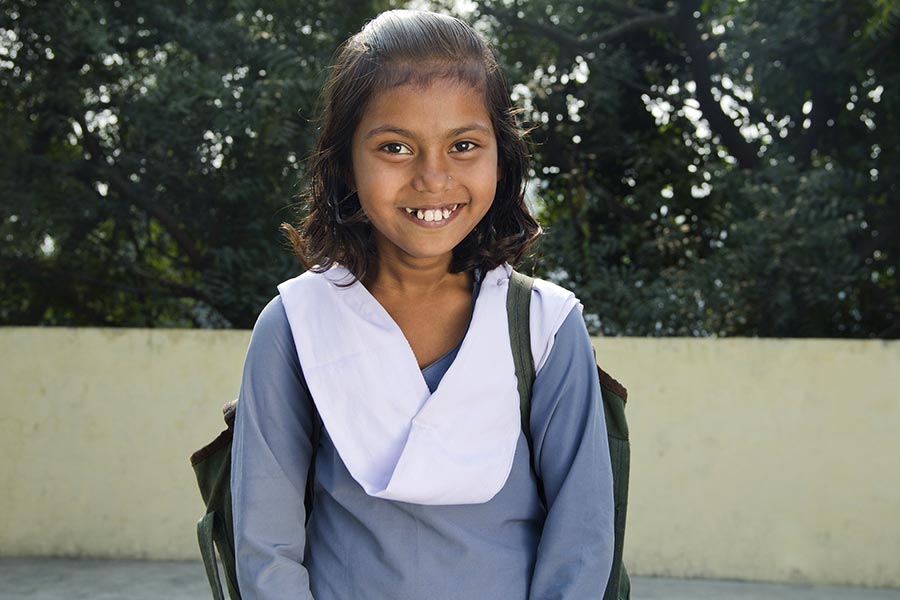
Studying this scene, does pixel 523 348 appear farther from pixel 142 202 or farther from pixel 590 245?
pixel 142 202

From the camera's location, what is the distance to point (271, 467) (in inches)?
58.9

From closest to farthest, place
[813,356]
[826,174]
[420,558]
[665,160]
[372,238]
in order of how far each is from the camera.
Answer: [420,558]
[372,238]
[813,356]
[826,174]
[665,160]

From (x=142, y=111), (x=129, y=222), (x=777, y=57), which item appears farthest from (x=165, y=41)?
(x=777, y=57)

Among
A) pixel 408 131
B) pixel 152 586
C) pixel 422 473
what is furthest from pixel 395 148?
pixel 152 586

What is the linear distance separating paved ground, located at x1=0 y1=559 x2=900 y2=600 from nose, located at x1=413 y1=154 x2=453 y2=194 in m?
3.12

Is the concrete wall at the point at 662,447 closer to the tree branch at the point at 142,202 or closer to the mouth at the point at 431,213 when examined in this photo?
the tree branch at the point at 142,202

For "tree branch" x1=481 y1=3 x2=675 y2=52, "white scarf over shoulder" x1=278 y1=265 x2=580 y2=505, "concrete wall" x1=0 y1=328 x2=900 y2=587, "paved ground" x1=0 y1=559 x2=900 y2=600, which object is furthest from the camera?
"tree branch" x1=481 y1=3 x2=675 y2=52

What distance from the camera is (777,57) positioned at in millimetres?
5559

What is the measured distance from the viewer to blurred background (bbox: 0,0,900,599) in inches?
179

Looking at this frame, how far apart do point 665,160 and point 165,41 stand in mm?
2712

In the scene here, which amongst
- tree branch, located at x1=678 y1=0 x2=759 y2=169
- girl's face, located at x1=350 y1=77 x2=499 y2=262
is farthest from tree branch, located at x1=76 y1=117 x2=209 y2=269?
girl's face, located at x1=350 y1=77 x2=499 y2=262

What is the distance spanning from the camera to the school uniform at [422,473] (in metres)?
1.45

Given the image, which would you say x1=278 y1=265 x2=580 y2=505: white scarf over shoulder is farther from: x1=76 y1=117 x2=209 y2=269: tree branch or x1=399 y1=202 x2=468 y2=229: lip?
x1=76 y1=117 x2=209 y2=269: tree branch

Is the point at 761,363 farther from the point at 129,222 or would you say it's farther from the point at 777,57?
the point at 129,222
